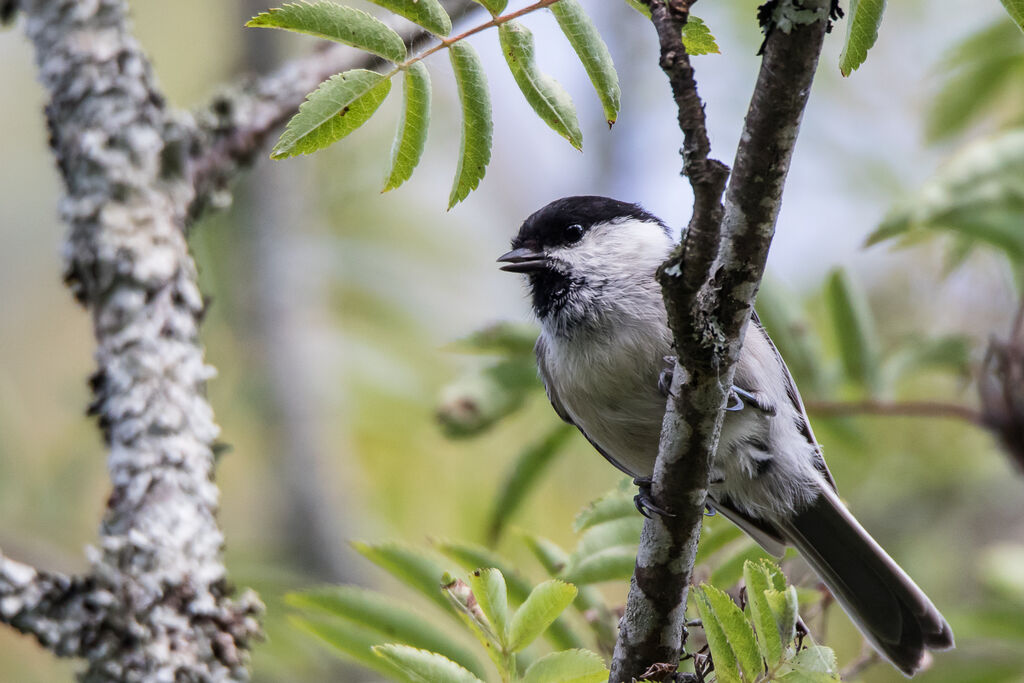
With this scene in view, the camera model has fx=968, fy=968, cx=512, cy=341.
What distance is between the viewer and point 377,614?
214 cm

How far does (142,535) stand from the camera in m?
2.02

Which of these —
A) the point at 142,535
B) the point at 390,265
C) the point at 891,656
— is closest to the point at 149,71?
the point at 142,535

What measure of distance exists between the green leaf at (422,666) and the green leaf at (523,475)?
1.59 meters

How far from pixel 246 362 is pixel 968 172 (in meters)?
3.92

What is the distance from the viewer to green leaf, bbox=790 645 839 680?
1431 mm

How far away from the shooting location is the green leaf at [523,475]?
10.0 ft

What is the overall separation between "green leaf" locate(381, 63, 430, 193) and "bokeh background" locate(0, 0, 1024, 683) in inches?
93.3

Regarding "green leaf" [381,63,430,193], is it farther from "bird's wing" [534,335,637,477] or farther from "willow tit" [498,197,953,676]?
"bird's wing" [534,335,637,477]

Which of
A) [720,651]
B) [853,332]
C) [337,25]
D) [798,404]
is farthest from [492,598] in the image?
[853,332]

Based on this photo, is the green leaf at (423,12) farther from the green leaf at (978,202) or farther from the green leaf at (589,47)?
the green leaf at (978,202)

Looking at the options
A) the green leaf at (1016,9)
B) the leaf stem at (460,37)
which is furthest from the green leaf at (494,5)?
the green leaf at (1016,9)

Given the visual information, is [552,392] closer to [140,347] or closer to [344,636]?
[344,636]

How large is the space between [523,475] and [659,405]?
2.52ft

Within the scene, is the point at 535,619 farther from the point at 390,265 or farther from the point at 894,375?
the point at 390,265
